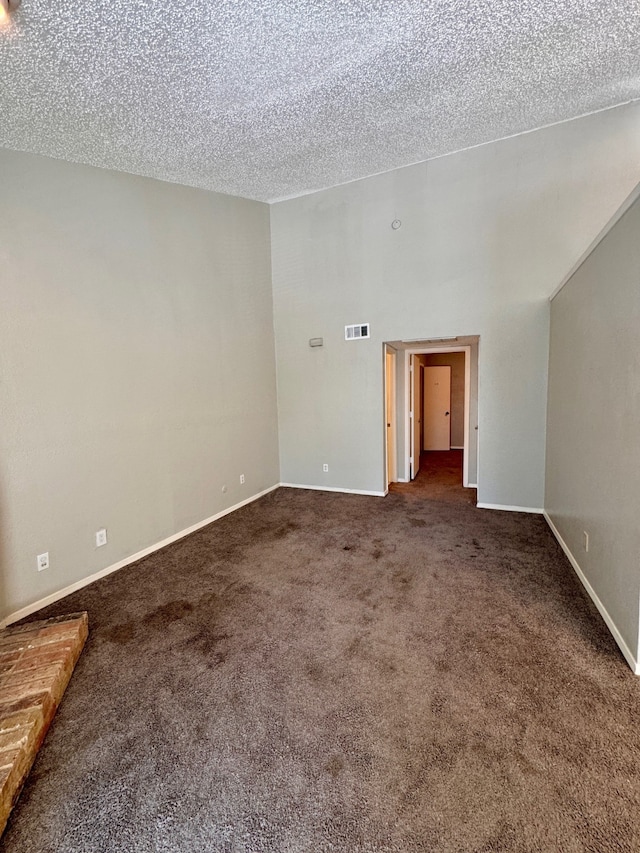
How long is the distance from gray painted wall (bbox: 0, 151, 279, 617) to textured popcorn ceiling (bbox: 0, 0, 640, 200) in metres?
0.40

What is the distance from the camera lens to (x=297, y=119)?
10.4ft

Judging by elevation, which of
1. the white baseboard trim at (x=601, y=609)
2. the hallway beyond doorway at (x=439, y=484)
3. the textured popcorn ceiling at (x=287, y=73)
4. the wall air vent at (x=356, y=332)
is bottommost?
the hallway beyond doorway at (x=439, y=484)

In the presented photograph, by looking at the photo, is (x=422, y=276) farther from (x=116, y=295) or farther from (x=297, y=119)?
(x=116, y=295)

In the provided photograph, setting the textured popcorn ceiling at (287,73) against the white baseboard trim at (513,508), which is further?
the white baseboard trim at (513,508)

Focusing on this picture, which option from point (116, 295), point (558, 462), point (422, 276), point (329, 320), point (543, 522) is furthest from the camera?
point (329, 320)

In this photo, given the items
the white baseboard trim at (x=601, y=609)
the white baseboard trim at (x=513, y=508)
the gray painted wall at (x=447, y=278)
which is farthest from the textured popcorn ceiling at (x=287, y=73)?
the white baseboard trim at (x=513, y=508)

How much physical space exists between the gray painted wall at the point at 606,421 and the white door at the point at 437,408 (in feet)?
16.7

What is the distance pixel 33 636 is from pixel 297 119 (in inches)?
168

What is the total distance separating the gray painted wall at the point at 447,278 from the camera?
3.89 m

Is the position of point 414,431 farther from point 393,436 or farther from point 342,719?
point 342,719

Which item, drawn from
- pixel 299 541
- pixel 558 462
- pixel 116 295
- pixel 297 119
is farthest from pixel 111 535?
pixel 558 462

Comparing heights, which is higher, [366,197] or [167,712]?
[366,197]

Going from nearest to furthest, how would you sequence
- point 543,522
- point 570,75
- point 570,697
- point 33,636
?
point 570,697
point 33,636
point 570,75
point 543,522

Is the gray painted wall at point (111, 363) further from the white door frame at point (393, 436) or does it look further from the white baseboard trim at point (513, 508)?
the white baseboard trim at point (513, 508)
